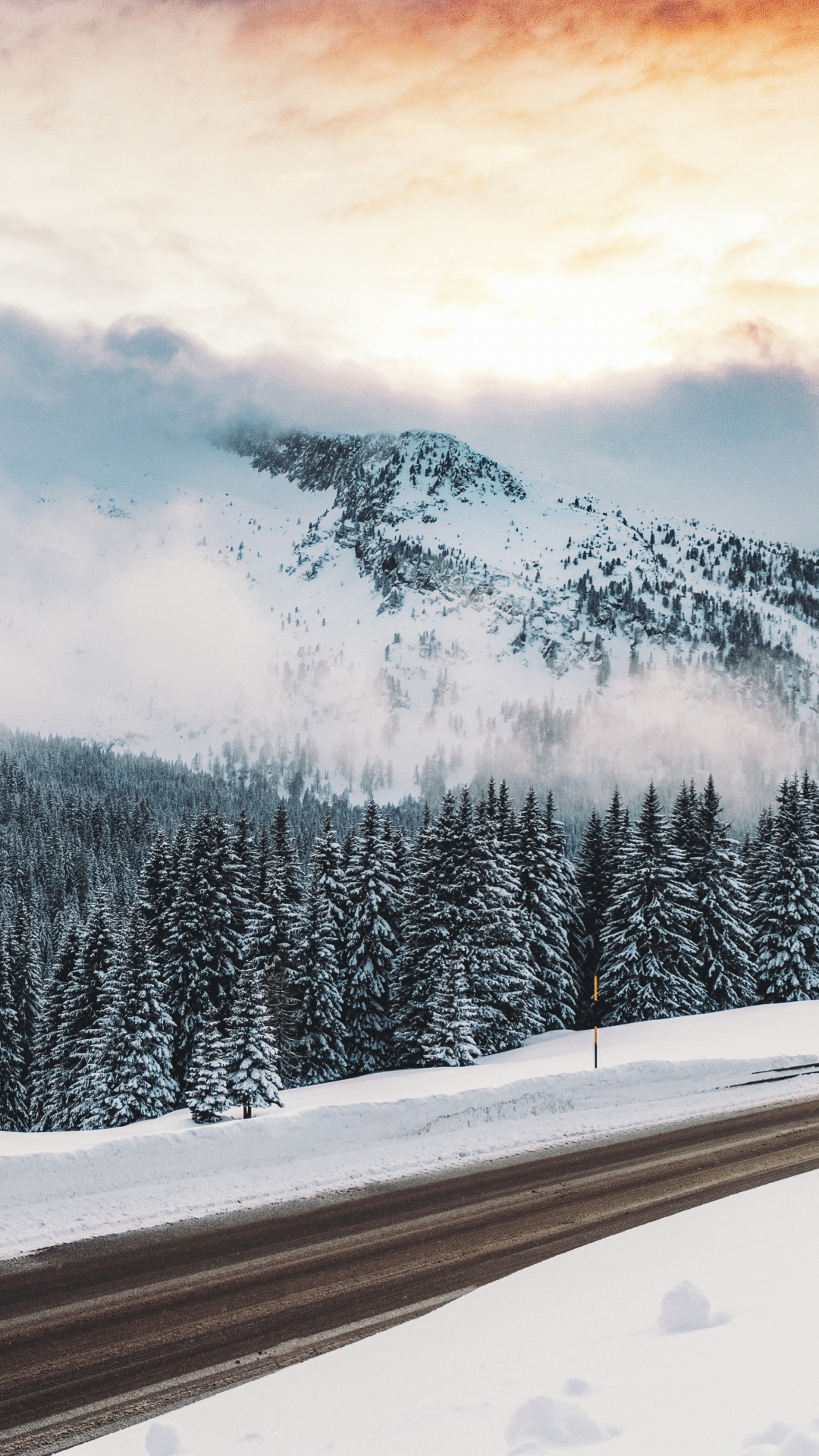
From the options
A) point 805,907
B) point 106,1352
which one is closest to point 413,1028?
point 805,907

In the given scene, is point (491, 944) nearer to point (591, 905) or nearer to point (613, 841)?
point (591, 905)

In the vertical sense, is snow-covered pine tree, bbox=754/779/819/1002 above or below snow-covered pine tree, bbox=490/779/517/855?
below

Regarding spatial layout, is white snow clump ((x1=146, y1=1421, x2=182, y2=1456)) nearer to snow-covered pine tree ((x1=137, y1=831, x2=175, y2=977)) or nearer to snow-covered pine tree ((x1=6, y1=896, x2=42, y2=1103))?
snow-covered pine tree ((x1=137, y1=831, x2=175, y2=977))

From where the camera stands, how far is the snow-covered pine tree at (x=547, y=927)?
4412 centimetres

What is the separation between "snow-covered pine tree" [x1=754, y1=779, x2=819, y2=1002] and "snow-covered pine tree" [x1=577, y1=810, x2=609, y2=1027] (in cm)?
772

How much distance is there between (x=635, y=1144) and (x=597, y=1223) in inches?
158

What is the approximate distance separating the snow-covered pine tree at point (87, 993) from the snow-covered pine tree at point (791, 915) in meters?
29.9

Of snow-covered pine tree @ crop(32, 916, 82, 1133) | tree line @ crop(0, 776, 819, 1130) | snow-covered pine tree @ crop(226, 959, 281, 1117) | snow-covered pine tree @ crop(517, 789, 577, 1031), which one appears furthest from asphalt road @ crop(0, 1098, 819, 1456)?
snow-covered pine tree @ crop(32, 916, 82, 1133)

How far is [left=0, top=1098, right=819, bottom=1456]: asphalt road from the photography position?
7094mm

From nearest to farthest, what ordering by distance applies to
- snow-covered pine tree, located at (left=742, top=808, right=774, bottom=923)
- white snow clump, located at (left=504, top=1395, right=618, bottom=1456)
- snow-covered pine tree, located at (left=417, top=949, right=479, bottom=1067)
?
white snow clump, located at (left=504, top=1395, right=618, bottom=1456), snow-covered pine tree, located at (left=417, top=949, right=479, bottom=1067), snow-covered pine tree, located at (left=742, top=808, right=774, bottom=923)

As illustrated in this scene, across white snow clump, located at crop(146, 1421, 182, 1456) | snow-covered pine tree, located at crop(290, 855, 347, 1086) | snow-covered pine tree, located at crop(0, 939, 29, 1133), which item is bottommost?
snow-covered pine tree, located at crop(0, 939, 29, 1133)

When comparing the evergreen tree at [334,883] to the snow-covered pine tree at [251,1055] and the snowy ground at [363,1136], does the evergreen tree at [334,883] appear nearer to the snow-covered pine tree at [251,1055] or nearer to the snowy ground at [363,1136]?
the snow-covered pine tree at [251,1055]

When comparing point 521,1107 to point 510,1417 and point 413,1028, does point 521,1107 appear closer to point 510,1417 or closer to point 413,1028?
point 510,1417

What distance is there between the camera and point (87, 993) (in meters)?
41.1
